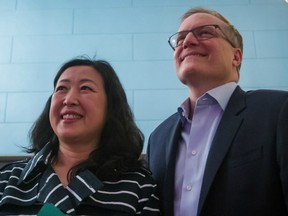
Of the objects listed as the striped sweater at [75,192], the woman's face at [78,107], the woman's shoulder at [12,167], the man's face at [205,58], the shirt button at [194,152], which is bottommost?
the striped sweater at [75,192]

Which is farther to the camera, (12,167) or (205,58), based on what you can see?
(205,58)

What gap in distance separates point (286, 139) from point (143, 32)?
1.64 metres

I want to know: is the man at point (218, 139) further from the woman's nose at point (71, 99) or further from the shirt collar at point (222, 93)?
the woman's nose at point (71, 99)

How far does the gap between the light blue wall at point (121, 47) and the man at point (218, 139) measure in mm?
788

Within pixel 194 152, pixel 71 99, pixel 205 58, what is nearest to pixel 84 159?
pixel 71 99

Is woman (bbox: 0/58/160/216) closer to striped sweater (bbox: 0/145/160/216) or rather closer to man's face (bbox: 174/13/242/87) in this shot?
striped sweater (bbox: 0/145/160/216)

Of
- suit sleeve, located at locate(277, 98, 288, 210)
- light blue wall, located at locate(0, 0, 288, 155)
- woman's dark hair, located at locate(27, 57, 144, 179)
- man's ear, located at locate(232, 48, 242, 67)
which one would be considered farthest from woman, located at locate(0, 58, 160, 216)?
light blue wall, located at locate(0, 0, 288, 155)

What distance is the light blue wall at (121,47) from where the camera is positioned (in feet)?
7.09

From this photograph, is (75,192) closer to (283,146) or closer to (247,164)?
(247,164)

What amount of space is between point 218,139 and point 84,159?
508 mm

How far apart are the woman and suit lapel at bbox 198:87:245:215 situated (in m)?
0.20

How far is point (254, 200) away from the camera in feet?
3.06

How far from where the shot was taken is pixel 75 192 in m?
0.98

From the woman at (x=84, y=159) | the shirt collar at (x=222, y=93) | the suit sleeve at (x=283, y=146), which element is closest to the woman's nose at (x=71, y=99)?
the woman at (x=84, y=159)
